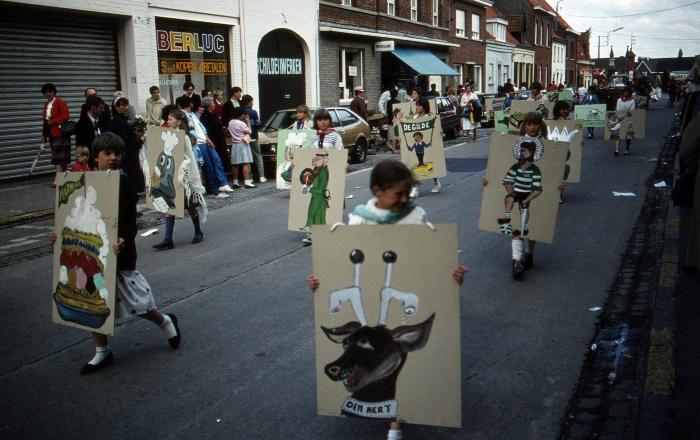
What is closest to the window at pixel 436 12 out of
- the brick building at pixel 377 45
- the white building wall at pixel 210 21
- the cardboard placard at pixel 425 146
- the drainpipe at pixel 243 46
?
the brick building at pixel 377 45

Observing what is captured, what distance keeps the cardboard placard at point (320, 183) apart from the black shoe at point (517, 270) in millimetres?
2440

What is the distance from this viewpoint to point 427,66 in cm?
3177

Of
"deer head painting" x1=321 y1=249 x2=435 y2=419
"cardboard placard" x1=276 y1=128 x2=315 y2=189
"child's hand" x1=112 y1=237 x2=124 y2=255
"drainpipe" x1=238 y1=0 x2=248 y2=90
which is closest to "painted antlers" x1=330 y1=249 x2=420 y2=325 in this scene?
"deer head painting" x1=321 y1=249 x2=435 y2=419

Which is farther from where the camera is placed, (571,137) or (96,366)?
(571,137)

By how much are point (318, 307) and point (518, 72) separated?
55.3m

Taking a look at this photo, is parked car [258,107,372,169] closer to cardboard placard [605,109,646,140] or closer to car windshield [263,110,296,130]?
car windshield [263,110,296,130]

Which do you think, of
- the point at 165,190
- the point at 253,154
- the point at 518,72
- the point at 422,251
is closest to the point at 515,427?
the point at 422,251

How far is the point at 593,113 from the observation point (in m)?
19.2

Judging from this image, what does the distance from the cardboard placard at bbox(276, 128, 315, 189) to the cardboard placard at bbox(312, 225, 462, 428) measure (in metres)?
7.36

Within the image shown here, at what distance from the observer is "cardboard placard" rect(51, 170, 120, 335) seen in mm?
4516

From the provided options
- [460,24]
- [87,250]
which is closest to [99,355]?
[87,250]

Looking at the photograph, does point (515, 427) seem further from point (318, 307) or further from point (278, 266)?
point (278, 266)

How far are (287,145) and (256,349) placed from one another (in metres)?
6.24

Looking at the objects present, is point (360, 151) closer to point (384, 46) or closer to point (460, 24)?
point (384, 46)
